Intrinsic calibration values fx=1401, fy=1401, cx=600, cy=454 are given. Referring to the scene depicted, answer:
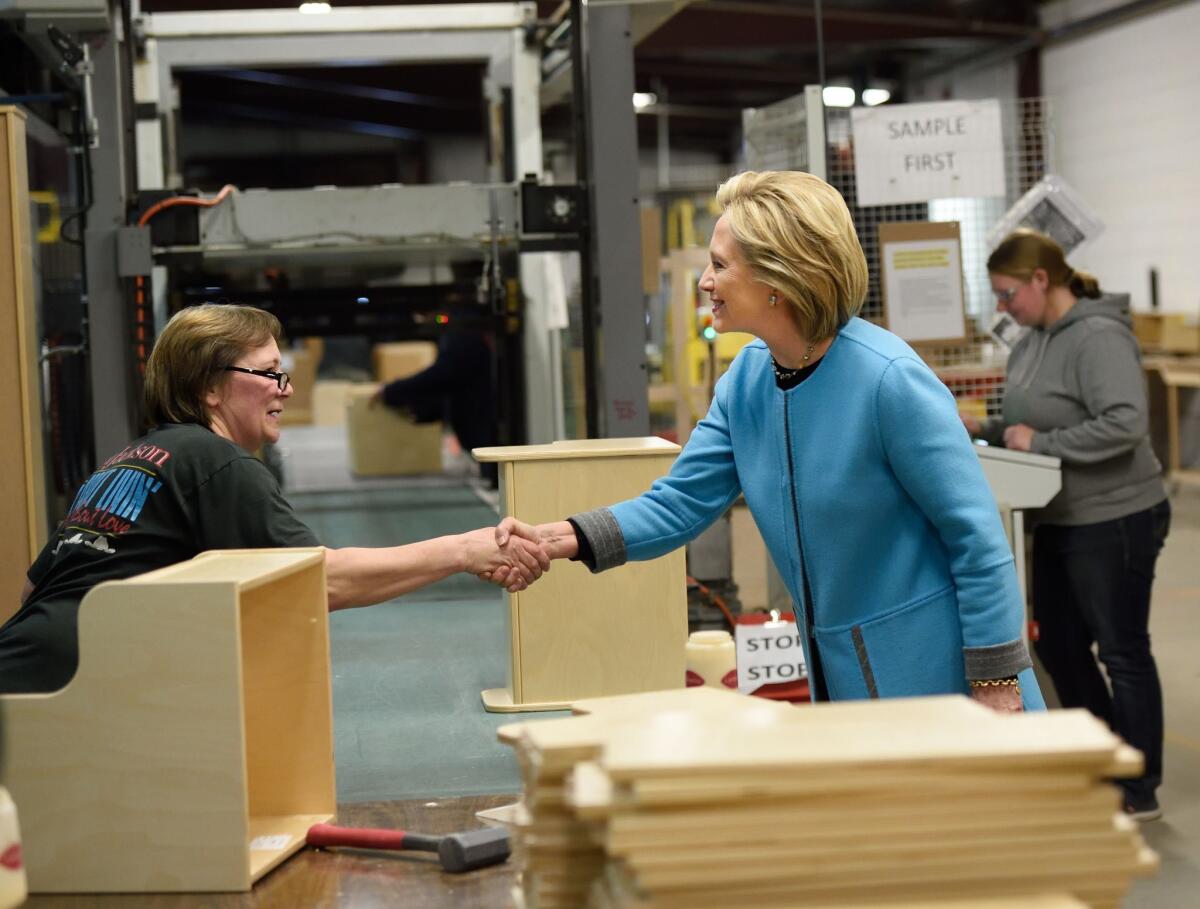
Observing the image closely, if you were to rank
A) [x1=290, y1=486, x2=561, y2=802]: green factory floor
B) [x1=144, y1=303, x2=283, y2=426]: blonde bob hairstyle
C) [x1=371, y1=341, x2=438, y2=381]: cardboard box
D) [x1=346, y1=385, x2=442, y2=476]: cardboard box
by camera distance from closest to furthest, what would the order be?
[x1=144, y1=303, x2=283, y2=426]: blonde bob hairstyle, [x1=290, y1=486, x2=561, y2=802]: green factory floor, [x1=346, y1=385, x2=442, y2=476]: cardboard box, [x1=371, y1=341, x2=438, y2=381]: cardboard box

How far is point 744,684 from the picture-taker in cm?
338

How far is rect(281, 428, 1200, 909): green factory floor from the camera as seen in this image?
2.79 m

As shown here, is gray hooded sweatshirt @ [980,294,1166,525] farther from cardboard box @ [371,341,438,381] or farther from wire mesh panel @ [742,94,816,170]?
cardboard box @ [371,341,438,381]

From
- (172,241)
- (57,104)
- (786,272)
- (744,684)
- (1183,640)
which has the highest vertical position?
(57,104)

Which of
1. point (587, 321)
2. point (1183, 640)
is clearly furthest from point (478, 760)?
point (1183, 640)

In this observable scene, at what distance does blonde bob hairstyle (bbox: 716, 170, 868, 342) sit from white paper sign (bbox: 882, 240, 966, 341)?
2.70 meters

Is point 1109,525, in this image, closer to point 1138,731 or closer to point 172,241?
point 1138,731

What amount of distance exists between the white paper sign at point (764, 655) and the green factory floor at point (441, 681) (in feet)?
1.92

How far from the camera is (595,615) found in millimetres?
3299

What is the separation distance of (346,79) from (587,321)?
9.74 meters

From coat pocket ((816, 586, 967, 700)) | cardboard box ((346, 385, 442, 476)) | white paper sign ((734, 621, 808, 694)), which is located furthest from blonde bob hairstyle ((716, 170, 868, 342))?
cardboard box ((346, 385, 442, 476))

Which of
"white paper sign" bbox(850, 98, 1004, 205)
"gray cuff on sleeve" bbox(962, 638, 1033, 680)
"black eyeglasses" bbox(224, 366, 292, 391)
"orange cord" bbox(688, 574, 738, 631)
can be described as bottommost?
"orange cord" bbox(688, 574, 738, 631)

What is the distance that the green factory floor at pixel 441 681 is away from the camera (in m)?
2.79

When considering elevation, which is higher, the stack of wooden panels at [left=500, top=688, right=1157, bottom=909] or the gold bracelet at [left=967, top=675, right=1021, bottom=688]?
the stack of wooden panels at [left=500, top=688, right=1157, bottom=909]
